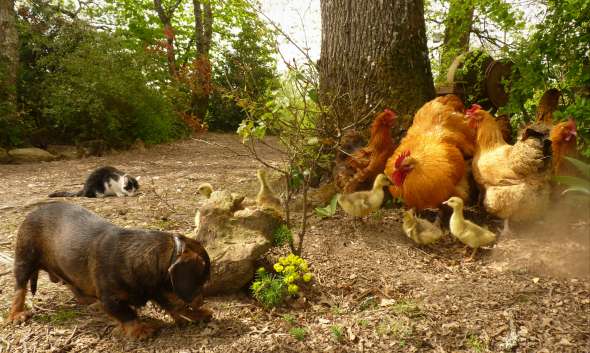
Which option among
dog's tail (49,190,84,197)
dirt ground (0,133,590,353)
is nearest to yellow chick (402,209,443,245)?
dirt ground (0,133,590,353)

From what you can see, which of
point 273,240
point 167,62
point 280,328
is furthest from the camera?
point 167,62

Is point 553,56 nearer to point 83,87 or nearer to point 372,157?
point 372,157

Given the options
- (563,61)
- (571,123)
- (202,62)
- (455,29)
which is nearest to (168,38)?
(202,62)

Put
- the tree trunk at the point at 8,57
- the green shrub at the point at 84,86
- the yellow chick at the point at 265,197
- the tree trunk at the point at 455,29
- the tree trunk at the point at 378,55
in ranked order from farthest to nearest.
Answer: the green shrub at the point at 84,86
the tree trunk at the point at 8,57
the tree trunk at the point at 455,29
the tree trunk at the point at 378,55
the yellow chick at the point at 265,197

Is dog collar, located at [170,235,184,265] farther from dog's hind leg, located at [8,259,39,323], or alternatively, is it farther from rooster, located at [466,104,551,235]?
rooster, located at [466,104,551,235]

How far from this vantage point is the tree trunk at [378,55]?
4.66 m

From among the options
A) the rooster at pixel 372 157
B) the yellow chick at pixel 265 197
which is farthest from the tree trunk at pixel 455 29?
the yellow chick at pixel 265 197

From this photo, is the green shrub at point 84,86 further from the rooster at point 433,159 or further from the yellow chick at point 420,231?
the yellow chick at point 420,231

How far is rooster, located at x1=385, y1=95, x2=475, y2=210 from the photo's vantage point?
12.1ft

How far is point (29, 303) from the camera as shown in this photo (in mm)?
2766

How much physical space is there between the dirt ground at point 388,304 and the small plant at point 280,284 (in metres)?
0.09

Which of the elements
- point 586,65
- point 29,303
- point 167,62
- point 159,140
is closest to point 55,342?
point 29,303

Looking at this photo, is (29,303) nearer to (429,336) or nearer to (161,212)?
(161,212)

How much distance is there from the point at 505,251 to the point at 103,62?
10183 millimetres
